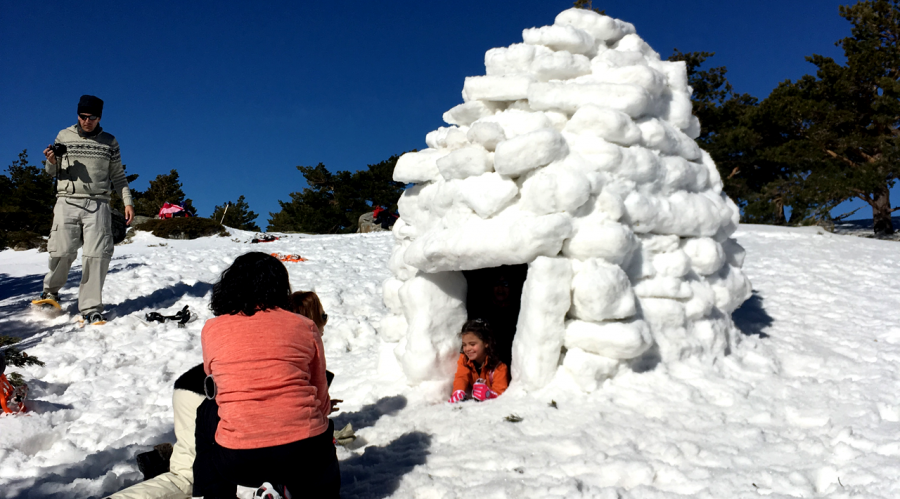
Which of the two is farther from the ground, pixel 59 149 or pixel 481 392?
pixel 59 149

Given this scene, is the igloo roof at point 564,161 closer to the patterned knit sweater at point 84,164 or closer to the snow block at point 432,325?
the snow block at point 432,325

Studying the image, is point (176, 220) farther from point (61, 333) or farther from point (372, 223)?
point (61, 333)

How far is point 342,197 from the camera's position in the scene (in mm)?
26125

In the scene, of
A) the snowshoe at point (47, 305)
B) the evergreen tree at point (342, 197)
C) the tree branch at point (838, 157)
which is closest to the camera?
the snowshoe at point (47, 305)

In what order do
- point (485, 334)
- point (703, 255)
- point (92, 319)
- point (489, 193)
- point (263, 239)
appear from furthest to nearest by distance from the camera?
point (263, 239), point (92, 319), point (703, 255), point (485, 334), point (489, 193)

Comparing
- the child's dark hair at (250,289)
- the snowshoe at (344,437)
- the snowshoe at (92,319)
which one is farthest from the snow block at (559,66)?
the snowshoe at (92,319)

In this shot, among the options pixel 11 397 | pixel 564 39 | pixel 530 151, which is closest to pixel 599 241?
pixel 530 151

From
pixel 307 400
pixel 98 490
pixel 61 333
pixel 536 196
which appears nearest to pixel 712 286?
pixel 536 196

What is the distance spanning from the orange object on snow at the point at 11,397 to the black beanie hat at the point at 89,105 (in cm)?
259

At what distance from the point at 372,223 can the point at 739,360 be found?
15.6 metres

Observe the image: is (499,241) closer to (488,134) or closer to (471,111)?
(488,134)

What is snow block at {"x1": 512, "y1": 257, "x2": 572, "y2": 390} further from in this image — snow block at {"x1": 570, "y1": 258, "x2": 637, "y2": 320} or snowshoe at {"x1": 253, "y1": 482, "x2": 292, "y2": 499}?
snowshoe at {"x1": 253, "y1": 482, "x2": 292, "y2": 499}

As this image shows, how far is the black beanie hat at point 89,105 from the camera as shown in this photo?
15.9ft

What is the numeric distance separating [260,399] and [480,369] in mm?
2076
